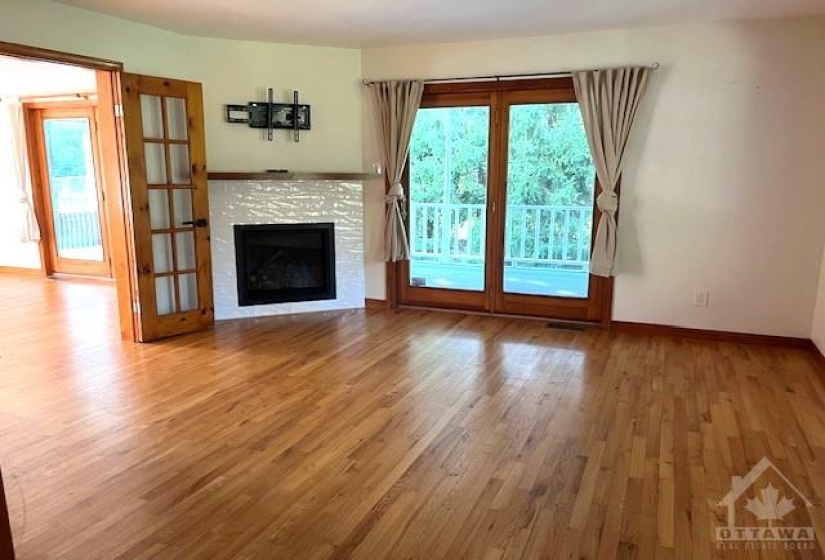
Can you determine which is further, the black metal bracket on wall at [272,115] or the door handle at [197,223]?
the black metal bracket on wall at [272,115]

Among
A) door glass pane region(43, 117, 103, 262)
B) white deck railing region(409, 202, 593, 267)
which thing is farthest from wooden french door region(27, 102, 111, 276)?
white deck railing region(409, 202, 593, 267)

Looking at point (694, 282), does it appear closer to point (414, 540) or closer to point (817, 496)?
point (817, 496)

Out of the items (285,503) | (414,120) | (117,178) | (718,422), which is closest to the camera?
(285,503)

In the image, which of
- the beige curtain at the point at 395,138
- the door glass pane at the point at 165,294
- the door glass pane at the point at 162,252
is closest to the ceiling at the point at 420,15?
the beige curtain at the point at 395,138

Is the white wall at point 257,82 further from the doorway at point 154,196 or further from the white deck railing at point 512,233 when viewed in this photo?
the white deck railing at point 512,233

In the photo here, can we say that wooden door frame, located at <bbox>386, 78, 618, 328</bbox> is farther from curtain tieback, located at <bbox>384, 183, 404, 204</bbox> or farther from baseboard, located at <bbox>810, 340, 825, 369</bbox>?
baseboard, located at <bbox>810, 340, 825, 369</bbox>

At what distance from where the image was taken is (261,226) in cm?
538

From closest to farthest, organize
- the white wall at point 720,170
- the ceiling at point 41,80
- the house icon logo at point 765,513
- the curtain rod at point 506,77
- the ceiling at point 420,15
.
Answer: the house icon logo at point 765,513 → the ceiling at point 420,15 → the white wall at point 720,170 → the curtain rod at point 506,77 → the ceiling at point 41,80

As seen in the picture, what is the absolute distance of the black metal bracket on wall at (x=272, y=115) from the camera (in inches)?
205

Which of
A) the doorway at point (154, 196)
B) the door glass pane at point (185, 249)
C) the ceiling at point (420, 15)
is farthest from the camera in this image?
the door glass pane at point (185, 249)

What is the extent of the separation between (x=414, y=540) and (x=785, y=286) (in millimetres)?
3813

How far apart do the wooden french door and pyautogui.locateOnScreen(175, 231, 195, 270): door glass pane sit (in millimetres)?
3086

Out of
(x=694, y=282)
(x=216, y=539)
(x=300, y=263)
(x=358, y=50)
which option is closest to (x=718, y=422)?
(x=694, y=282)

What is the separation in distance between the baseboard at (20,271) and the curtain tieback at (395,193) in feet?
17.1
